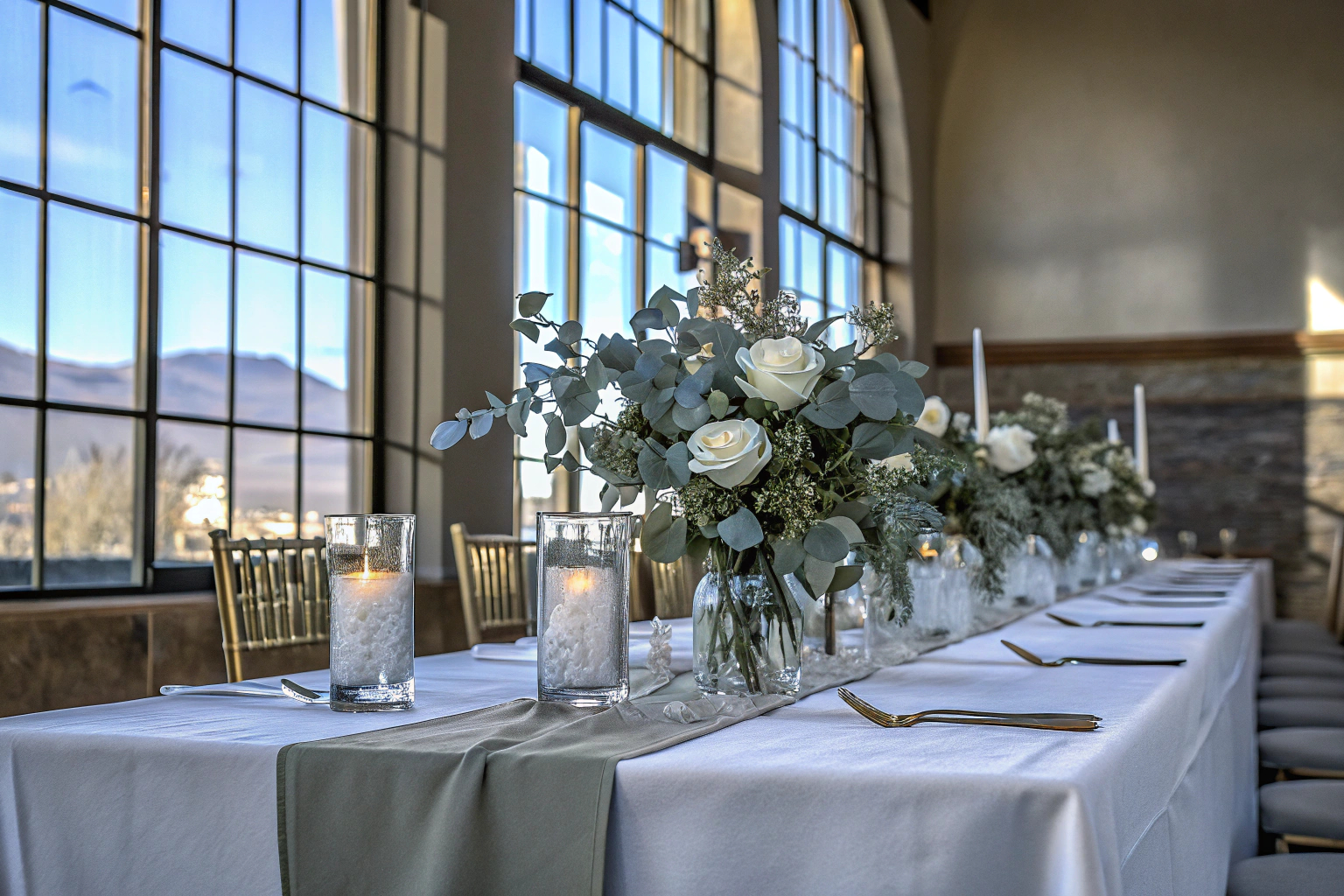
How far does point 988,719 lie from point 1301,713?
2465mm

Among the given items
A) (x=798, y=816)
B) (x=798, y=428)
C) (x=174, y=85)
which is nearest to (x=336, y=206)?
(x=174, y=85)

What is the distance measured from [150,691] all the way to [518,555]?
3.30 ft

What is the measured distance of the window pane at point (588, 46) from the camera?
5172 mm

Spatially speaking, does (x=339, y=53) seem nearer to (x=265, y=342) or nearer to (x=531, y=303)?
(x=265, y=342)

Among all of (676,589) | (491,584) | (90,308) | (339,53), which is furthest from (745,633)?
(339,53)

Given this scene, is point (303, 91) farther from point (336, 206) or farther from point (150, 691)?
point (150, 691)

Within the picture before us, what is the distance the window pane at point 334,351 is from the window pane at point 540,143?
0.93m

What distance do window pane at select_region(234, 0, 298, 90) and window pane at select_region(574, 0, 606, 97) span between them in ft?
5.28

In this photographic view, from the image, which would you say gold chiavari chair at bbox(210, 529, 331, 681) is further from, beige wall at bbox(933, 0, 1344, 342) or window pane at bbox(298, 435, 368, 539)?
beige wall at bbox(933, 0, 1344, 342)

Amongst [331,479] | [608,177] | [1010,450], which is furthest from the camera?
[608,177]

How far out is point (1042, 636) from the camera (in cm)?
210

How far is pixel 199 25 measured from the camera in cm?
344

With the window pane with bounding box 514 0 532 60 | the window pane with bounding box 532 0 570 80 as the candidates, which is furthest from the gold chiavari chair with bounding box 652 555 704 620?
the window pane with bounding box 532 0 570 80

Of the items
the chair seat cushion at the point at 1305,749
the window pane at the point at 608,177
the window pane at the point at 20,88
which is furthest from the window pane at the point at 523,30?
the chair seat cushion at the point at 1305,749
